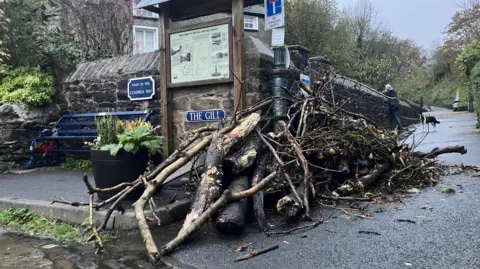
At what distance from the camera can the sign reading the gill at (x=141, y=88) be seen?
7.54 meters

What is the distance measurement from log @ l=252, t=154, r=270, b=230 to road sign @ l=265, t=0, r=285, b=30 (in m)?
2.68

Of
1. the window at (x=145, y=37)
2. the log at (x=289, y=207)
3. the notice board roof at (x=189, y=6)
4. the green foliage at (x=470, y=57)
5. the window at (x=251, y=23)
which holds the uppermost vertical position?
the window at (x=251, y=23)

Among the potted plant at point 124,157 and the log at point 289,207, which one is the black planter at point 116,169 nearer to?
the potted plant at point 124,157

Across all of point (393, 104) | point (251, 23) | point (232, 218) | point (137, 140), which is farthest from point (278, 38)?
point (251, 23)

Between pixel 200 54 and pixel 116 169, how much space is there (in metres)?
2.63

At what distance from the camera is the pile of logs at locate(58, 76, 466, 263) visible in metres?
4.11

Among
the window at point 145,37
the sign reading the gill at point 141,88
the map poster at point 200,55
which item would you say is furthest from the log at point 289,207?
the window at point 145,37

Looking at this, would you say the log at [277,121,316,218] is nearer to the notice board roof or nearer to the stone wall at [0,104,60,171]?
the notice board roof

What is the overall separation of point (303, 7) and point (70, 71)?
14161 mm

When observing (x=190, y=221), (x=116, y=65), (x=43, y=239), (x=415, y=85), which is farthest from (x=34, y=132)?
(x=415, y=85)

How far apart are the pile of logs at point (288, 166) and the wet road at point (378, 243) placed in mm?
255

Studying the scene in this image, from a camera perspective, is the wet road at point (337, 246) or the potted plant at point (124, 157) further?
the potted plant at point (124, 157)

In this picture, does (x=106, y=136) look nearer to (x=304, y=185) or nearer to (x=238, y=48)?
(x=238, y=48)

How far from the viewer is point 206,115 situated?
22.7 feet
